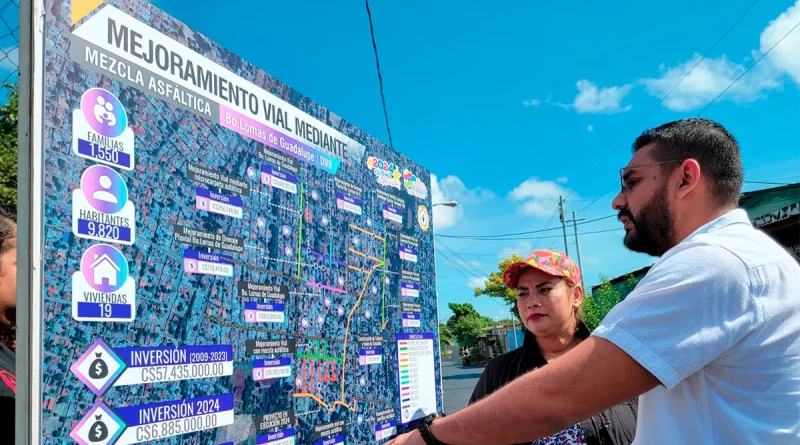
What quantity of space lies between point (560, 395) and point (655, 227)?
582 millimetres

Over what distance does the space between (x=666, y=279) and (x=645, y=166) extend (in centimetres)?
48

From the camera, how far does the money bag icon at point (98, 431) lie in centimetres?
158

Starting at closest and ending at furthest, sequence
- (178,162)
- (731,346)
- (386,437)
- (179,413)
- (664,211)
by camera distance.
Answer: (731,346)
(664,211)
(179,413)
(178,162)
(386,437)

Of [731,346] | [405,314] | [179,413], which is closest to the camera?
[731,346]

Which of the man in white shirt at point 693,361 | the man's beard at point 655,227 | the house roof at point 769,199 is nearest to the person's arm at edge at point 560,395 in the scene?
the man in white shirt at point 693,361

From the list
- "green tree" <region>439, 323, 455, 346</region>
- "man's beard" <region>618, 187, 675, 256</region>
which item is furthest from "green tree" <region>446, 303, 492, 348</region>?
"man's beard" <region>618, 187, 675, 256</region>

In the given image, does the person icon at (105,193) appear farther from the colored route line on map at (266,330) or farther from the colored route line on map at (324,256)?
the colored route line on map at (324,256)

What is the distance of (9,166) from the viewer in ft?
13.9

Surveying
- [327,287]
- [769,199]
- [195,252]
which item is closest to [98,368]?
[195,252]

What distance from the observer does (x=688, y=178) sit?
1528 millimetres

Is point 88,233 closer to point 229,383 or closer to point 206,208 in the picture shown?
point 206,208

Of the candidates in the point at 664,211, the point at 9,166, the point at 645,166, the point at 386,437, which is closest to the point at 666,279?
the point at 664,211

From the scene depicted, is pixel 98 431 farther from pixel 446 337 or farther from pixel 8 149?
pixel 446 337

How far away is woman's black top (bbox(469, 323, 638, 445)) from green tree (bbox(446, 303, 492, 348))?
50733mm
